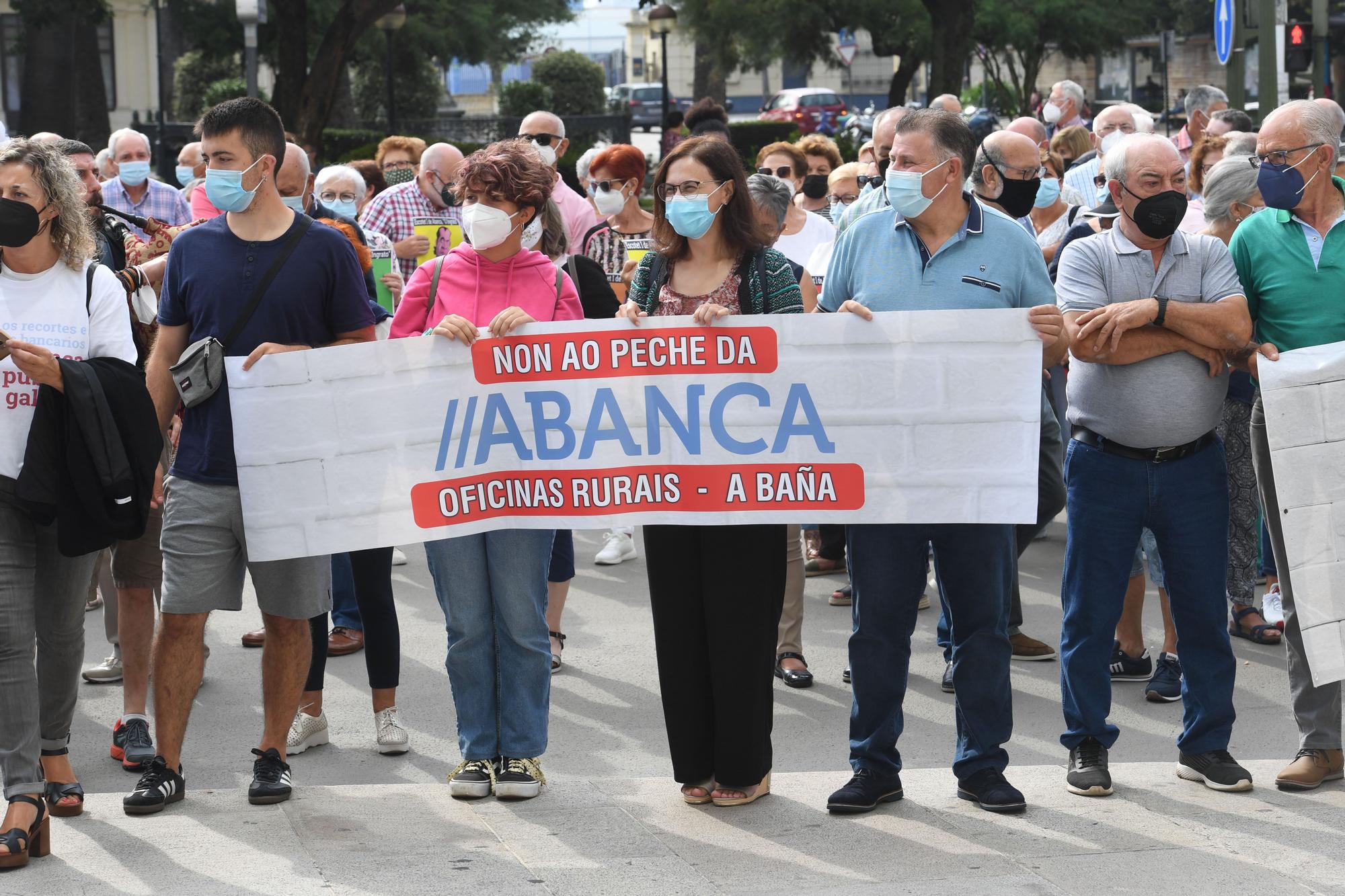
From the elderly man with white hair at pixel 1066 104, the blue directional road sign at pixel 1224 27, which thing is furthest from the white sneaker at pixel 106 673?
the elderly man with white hair at pixel 1066 104

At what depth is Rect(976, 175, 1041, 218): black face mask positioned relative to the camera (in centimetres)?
663

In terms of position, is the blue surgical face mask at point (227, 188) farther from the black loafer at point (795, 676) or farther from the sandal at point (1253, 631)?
the sandal at point (1253, 631)

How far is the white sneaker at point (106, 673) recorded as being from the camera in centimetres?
698

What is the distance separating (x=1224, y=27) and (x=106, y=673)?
10150 mm

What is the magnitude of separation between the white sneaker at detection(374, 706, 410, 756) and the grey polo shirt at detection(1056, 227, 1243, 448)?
265cm

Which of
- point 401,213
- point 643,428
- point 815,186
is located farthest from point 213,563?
point 815,186

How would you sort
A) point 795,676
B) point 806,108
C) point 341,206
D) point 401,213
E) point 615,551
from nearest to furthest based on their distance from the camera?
point 795,676 < point 341,206 < point 615,551 < point 401,213 < point 806,108

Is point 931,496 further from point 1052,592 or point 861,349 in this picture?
point 1052,592

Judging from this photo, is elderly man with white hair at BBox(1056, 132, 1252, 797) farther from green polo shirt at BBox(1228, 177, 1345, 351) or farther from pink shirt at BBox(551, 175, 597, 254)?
pink shirt at BBox(551, 175, 597, 254)

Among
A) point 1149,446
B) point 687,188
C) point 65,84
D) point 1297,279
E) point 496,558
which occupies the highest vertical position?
point 65,84

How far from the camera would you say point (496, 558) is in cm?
513

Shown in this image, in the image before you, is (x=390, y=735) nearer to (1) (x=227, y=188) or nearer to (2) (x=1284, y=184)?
(1) (x=227, y=188)

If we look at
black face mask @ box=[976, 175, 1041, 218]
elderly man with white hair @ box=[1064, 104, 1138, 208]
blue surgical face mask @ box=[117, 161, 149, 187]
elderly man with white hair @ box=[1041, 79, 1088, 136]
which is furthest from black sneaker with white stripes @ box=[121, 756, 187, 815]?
elderly man with white hair @ box=[1041, 79, 1088, 136]

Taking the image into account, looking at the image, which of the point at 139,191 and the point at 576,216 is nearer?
the point at 576,216
